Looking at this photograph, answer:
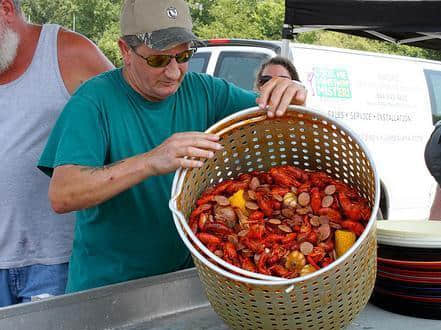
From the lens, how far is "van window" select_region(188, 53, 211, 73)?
6326mm

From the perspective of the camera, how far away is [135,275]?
1.92 meters

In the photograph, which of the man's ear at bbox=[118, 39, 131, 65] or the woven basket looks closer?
the woven basket

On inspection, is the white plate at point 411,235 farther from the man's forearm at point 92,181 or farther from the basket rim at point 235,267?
the man's forearm at point 92,181

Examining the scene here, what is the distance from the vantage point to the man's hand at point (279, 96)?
64.2 inches

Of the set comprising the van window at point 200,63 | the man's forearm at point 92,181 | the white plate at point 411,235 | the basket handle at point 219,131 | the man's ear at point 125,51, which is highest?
the man's ear at point 125,51

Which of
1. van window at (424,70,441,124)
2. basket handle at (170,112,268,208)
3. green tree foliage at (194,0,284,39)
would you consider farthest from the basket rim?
green tree foliage at (194,0,284,39)

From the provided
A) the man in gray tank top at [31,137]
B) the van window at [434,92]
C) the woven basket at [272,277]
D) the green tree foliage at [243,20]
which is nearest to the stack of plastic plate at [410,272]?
the woven basket at [272,277]

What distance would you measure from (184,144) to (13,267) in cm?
109

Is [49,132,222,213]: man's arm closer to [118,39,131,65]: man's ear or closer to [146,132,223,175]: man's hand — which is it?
[146,132,223,175]: man's hand

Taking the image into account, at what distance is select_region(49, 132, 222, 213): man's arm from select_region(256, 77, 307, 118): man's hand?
18 centimetres

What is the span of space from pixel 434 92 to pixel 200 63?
109 inches

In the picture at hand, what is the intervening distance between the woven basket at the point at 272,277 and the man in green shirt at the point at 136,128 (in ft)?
0.31

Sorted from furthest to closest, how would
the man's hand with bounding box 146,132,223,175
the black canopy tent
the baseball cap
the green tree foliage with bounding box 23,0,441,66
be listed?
the green tree foliage with bounding box 23,0,441,66 < the black canopy tent < the baseball cap < the man's hand with bounding box 146,132,223,175

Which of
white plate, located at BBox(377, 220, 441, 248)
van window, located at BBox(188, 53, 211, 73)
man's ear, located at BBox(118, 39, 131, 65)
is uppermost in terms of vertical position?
man's ear, located at BBox(118, 39, 131, 65)
